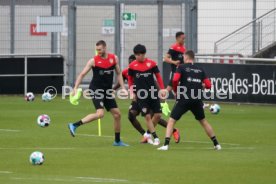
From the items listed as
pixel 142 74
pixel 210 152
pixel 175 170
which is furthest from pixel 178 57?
pixel 175 170

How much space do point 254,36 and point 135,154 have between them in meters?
19.1

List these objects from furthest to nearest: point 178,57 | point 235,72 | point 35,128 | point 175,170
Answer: point 235,72 < point 178,57 < point 35,128 < point 175,170

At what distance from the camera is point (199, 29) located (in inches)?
1526

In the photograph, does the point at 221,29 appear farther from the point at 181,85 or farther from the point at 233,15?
the point at 181,85

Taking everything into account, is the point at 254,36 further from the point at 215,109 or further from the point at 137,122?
the point at 137,122

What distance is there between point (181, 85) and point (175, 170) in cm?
362

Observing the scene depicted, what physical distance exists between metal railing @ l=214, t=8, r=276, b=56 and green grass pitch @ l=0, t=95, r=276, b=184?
7.91 m

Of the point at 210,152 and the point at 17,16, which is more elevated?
the point at 17,16

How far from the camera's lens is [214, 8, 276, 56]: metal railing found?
36.8 meters

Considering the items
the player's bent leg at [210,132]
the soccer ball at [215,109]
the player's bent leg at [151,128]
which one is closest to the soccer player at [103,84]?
the player's bent leg at [151,128]

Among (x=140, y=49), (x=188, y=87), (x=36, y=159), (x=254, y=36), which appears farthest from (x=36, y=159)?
(x=254, y=36)

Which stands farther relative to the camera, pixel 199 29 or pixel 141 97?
pixel 199 29

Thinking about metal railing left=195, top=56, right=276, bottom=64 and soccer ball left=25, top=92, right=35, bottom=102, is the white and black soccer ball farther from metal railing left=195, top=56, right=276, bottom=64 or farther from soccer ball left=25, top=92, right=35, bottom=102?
soccer ball left=25, top=92, right=35, bottom=102

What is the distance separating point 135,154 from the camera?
60.8 ft
